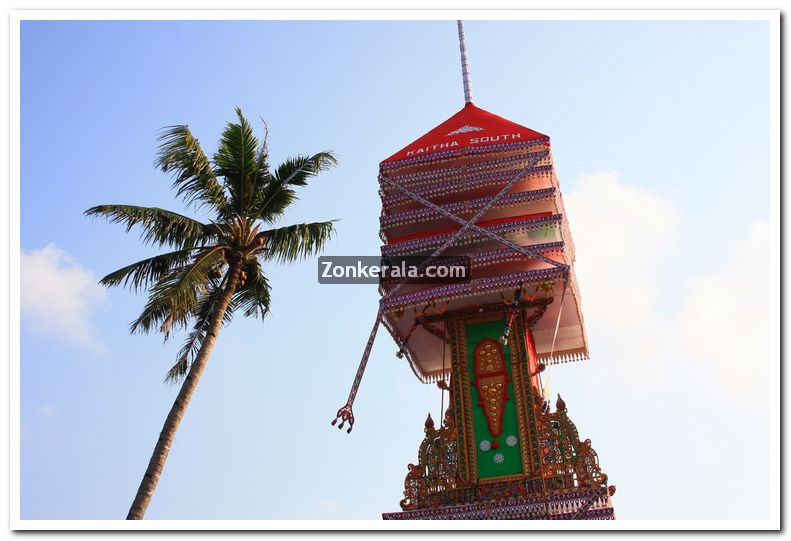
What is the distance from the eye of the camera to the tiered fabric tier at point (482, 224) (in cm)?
2270

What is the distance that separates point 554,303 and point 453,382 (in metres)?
3.07

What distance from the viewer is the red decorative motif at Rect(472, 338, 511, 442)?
860 inches

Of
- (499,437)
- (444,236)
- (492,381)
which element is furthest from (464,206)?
(499,437)

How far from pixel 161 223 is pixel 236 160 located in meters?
2.13

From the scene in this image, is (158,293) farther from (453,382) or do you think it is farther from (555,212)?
(555,212)

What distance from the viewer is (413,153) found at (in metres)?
25.2

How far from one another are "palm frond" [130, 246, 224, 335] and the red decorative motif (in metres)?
6.73

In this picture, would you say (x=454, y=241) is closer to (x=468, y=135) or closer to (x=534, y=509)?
(x=468, y=135)

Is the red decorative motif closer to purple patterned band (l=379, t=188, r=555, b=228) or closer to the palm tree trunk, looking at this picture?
purple patterned band (l=379, t=188, r=555, b=228)

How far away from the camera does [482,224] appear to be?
23.7 metres

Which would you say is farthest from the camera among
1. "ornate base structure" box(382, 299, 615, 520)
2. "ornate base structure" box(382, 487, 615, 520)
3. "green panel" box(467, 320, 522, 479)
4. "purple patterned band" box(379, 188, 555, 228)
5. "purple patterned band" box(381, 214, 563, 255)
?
"purple patterned band" box(379, 188, 555, 228)

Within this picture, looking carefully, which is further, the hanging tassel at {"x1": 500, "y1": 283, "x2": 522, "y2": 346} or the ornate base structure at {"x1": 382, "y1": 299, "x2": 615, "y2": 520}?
the hanging tassel at {"x1": 500, "y1": 283, "x2": 522, "y2": 346}

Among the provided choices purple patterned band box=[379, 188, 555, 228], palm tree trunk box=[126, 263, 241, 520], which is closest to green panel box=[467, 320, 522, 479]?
purple patterned band box=[379, 188, 555, 228]
